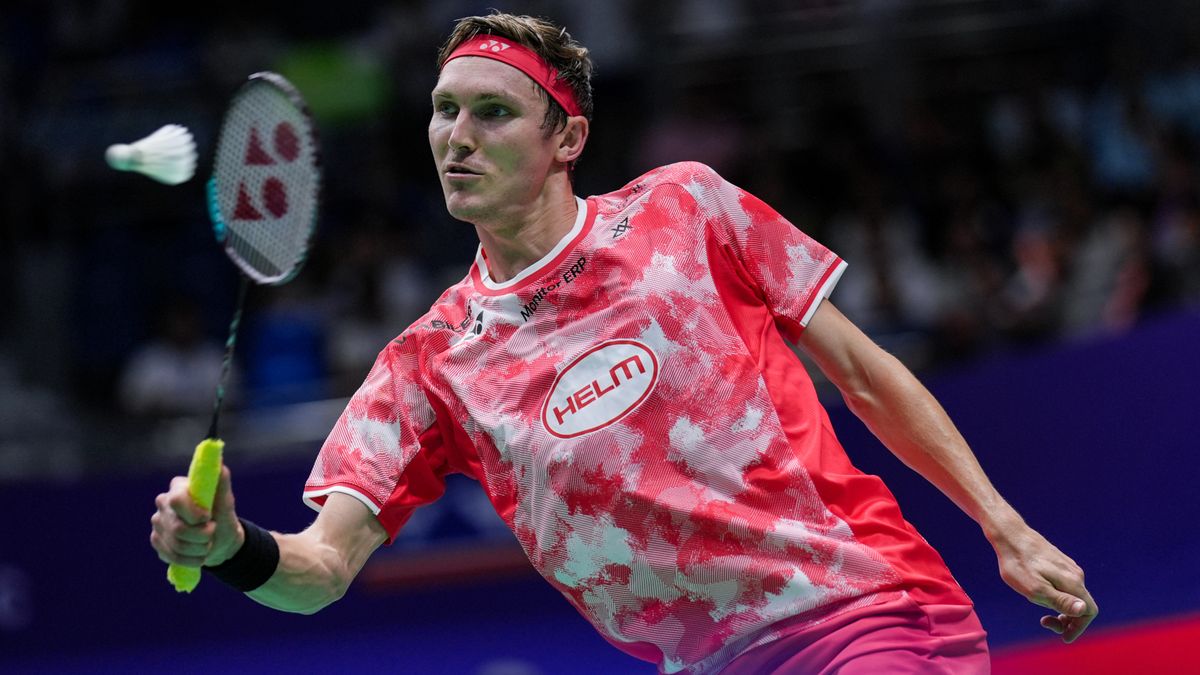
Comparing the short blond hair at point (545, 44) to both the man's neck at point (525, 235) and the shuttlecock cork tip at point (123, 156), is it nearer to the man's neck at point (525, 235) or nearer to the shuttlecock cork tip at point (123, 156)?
the man's neck at point (525, 235)

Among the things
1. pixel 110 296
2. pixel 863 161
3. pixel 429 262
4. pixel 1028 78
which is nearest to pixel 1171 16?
pixel 1028 78

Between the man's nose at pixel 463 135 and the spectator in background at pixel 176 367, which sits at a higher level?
the man's nose at pixel 463 135

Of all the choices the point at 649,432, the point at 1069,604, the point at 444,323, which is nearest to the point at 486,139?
the point at 444,323

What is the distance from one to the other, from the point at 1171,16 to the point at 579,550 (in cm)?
737

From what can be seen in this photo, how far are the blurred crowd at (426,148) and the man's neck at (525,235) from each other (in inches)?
194

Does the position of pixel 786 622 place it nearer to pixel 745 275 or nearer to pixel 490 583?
pixel 745 275

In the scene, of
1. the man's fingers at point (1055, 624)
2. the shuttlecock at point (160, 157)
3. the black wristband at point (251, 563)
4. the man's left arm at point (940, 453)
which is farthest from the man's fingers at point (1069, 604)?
the shuttlecock at point (160, 157)

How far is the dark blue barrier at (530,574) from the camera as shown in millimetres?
5438

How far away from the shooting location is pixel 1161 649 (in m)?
4.93

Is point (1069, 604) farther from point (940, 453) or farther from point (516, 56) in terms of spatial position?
point (516, 56)

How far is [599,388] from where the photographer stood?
9.21ft

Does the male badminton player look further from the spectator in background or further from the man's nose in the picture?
the spectator in background

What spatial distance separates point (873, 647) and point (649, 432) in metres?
0.57

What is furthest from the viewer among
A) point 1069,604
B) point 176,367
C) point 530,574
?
point 176,367
